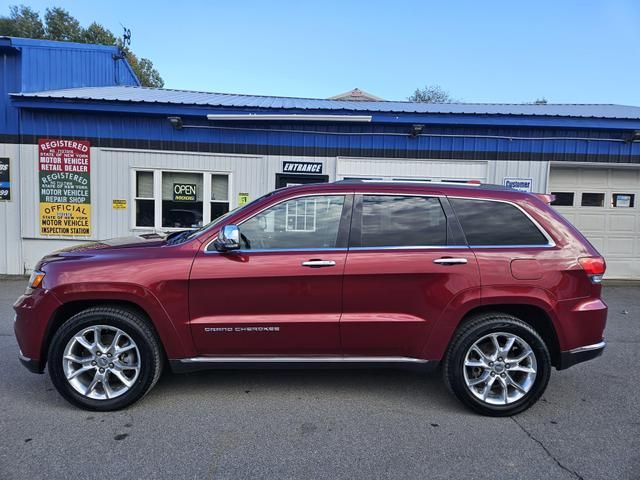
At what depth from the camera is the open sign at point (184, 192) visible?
30.7ft

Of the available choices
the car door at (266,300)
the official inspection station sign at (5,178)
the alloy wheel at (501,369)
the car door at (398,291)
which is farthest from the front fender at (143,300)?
the official inspection station sign at (5,178)

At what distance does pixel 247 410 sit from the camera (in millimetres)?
3416

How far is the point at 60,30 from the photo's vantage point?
3725 cm

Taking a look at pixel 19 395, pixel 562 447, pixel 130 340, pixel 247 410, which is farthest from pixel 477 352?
pixel 19 395

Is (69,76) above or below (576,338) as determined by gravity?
above

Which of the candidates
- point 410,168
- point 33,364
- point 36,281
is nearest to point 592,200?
point 410,168

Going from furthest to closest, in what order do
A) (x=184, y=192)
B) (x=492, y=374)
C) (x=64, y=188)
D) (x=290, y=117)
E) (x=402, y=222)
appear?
(x=184, y=192), (x=64, y=188), (x=290, y=117), (x=402, y=222), (x=492, y=374)

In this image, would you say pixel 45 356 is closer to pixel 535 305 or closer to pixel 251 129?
pixel 535 305

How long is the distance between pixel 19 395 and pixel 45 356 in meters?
0.57

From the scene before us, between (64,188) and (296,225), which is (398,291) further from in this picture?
(64,188)

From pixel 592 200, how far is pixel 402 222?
839cm

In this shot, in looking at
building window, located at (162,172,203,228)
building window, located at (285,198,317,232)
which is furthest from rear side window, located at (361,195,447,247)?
building window, located at (162,172,203,228)

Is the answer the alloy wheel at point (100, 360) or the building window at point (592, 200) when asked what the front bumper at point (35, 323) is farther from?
the building window at point (592, 200)

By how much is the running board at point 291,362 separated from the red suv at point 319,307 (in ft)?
0.04
